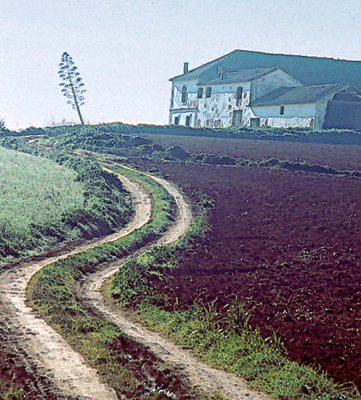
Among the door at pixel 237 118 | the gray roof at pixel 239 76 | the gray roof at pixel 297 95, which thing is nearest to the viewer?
the gray roof at pixel 297 95

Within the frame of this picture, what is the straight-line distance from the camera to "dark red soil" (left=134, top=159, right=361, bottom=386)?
51.1ft

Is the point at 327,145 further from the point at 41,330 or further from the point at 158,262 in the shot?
the point at 41,330

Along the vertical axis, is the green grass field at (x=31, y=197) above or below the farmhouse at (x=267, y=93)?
below

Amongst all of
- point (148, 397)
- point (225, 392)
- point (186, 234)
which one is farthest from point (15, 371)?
point (186, 234)

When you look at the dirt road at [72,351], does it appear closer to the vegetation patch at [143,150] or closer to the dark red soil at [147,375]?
the dark red soil at [147,375]

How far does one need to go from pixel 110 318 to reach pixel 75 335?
8.24 ft

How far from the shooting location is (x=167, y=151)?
61.7 meters

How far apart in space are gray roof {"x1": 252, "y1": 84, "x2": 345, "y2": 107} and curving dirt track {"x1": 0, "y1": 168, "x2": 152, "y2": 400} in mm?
53786

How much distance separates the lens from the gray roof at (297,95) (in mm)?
73556

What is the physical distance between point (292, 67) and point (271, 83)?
35.9ft

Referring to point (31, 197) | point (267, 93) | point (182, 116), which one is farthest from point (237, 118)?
point (31, 197)

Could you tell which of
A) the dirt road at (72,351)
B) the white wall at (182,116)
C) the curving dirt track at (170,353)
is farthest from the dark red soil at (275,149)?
the dirt road at (72,351)

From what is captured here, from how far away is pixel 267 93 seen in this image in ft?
273

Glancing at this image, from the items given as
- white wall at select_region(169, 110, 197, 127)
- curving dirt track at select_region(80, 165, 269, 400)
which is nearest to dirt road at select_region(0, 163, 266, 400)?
curving dirt track at select_region(80, 165, 269, 400)
